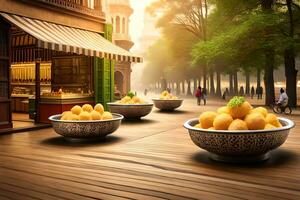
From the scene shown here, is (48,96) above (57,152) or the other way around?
above

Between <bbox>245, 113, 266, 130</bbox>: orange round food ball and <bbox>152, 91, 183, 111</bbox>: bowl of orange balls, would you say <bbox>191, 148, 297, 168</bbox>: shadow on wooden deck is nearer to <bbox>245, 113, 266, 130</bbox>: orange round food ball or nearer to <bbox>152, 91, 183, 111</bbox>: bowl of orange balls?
<bbox>245, 113, 266, 130</bbox>: orange round food ball

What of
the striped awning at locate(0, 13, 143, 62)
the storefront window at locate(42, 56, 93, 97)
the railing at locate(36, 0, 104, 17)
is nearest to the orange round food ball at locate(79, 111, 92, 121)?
the striped awning at locate(0, 13, 143, 62)

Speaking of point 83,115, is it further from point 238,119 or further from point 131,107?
point 131,107

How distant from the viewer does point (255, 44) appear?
20.7 meters

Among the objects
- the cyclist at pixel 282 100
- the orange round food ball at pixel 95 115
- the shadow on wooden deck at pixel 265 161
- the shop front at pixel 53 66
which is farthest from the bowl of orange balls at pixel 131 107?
the cyclist at pixel 282 100

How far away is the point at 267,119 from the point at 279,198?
2105 mm

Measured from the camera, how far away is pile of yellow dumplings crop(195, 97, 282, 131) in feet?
17.2

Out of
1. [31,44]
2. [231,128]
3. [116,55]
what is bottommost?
[231,128]

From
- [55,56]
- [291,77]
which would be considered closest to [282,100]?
[291,77]

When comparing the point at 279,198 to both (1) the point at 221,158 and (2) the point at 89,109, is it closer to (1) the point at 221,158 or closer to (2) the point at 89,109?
(1) the point at 221,158

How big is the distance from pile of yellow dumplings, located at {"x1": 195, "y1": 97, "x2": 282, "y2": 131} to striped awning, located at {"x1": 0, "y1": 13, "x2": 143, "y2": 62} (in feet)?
19.7

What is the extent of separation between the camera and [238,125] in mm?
5184

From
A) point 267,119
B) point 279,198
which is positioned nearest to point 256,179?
point 279,198

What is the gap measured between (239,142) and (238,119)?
43cm
